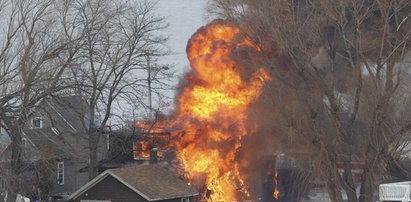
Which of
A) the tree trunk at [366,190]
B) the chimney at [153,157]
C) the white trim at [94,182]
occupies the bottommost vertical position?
the tree trunk at [366,190]

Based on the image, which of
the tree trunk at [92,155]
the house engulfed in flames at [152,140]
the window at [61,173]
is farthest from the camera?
the window at [61,173]

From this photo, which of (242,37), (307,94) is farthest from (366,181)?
(242,37)

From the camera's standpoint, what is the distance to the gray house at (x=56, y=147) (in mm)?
19750

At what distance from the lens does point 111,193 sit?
25.9 m

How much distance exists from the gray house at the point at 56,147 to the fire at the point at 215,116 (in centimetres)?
500

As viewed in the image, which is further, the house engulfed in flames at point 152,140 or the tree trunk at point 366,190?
the house engulfed in flames at point 152,140

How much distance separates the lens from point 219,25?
1081 inches

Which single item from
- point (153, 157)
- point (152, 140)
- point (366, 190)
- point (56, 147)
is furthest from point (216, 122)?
point (366, 190)

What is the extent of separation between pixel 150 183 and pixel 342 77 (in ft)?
29.3

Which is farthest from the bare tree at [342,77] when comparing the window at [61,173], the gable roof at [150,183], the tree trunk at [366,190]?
the window at [61,173]

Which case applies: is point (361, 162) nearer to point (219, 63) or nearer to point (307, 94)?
point (307, 94)

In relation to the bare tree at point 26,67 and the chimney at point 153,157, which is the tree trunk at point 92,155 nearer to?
the chimney at point 153,157

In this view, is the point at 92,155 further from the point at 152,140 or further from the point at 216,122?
the point at 216,122

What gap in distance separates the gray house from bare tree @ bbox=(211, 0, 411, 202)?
7.67 metres
